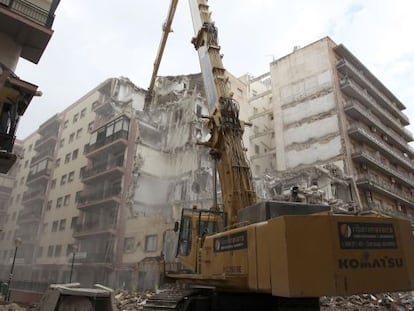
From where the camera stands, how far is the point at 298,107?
4250 centimetres

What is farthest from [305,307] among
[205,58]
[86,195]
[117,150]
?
[86,195]

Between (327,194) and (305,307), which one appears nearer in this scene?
(305,307)

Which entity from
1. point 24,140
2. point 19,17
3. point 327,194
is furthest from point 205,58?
point 24,140

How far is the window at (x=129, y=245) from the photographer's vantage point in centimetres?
3240

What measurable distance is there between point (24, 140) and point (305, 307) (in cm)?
6946

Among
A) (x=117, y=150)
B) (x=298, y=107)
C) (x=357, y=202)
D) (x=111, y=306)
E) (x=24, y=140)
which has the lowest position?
(x=111, y=306)

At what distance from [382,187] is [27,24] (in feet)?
120

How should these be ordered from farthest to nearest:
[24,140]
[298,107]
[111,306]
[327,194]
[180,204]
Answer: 1. [24,140]
2. [298,107]
3. [180,204]
4. [327,194]
5. [111,306]

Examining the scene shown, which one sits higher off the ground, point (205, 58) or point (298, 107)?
point (298, 107)

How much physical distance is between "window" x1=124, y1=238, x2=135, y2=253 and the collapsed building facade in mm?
92

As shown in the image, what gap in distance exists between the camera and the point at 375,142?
40.2 meters

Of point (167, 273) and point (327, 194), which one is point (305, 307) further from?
point (327, 194)

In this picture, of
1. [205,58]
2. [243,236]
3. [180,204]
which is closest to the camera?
[243,236]

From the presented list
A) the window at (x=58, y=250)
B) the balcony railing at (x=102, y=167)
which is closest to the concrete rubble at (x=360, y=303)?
the balcony railing at (x=102, y=167)
